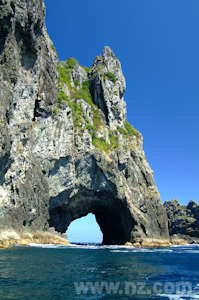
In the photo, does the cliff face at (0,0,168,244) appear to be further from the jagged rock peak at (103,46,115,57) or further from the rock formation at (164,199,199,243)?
the rock formation at (164,199,199,243)

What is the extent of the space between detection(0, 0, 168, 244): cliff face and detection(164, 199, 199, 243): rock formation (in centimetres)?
4122

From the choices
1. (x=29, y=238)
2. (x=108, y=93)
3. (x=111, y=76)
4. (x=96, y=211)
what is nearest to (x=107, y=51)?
(x=111, y=76)

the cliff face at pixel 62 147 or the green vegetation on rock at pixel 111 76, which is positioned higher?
the green vegetation on rock at pixel 111 76

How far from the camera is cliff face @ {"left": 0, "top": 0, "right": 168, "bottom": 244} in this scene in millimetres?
29906

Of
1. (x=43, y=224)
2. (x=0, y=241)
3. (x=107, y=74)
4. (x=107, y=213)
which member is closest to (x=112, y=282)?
(x=0, y=241)

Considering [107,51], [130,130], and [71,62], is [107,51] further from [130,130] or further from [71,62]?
[130,130]

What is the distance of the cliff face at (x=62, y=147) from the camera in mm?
29906

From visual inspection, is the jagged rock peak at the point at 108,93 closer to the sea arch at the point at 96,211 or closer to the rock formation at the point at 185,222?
the sea arch at the point at 96,211

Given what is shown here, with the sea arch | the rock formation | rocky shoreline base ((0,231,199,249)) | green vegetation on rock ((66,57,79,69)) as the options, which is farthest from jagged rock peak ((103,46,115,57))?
the rock formation

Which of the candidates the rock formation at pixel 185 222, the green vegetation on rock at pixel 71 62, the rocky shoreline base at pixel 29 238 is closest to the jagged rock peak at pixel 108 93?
the green vegetation on rock at pixel 71 62

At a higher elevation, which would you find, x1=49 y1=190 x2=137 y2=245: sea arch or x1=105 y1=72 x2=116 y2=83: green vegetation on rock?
x1=105 y1=72 x2=116 y2=83: green vegetation on rock

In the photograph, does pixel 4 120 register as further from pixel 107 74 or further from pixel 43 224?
pixel 107 74

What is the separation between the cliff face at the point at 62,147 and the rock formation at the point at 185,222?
135 ft

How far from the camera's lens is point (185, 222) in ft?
304
